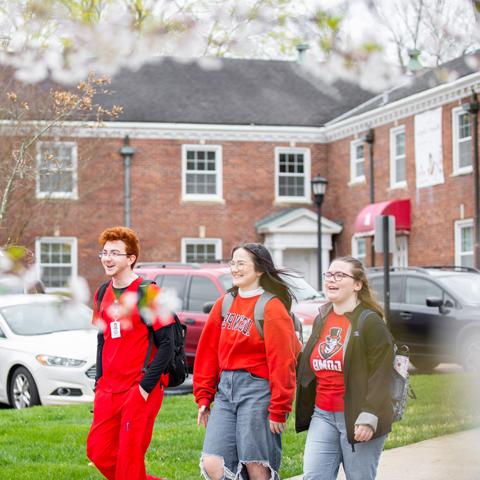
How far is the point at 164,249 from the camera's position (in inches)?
1192

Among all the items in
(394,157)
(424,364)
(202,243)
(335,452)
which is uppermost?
(394,157)

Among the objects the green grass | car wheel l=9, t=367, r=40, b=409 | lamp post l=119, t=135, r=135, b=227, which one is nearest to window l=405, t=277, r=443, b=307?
the green grass

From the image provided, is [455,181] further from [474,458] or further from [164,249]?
[474,458]

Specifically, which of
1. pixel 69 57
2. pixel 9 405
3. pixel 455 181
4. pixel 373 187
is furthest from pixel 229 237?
pixel 69 57

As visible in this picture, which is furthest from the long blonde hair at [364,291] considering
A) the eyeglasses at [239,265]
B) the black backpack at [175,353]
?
the black backpack at [175,353]

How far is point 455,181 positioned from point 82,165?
1099cm

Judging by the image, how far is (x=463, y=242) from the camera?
2431cm

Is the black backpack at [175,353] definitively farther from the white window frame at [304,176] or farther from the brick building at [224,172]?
the white window frame at [304,176]

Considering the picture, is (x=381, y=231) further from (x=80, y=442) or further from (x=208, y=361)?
(x=208, y=361)

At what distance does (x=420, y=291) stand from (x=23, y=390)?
22.6 ft

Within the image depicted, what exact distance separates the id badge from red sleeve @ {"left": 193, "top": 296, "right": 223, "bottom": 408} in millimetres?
487

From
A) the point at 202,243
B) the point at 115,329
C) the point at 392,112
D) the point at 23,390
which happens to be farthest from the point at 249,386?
the point at 202,243

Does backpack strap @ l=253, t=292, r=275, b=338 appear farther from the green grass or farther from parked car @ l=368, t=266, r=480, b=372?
parked car @ l=368, t=266, r=480, b=372

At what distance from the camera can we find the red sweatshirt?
523 cm
